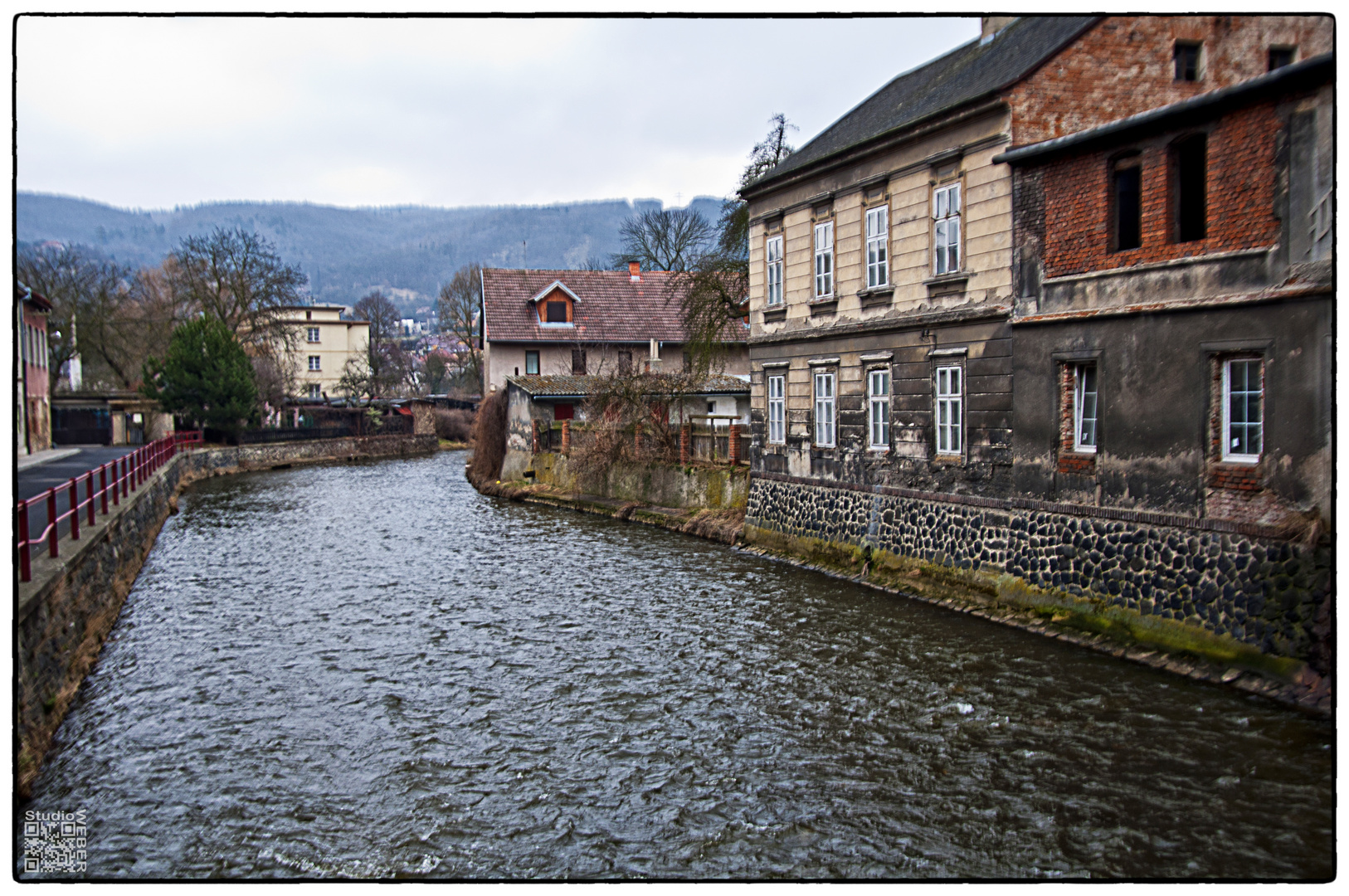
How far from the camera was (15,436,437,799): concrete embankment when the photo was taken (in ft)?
29.2

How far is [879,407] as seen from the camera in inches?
675

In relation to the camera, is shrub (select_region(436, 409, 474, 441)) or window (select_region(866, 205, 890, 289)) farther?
shrub (select_region(436, 409, 474, 441))

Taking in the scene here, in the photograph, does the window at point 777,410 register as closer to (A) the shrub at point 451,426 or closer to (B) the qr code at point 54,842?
(B) the qr code at point 54,842

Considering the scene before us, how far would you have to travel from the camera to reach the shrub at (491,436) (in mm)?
37094

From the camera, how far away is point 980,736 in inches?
367

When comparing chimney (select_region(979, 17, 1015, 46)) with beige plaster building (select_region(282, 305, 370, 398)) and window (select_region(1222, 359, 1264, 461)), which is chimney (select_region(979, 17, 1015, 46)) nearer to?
window (select_region(1222, 359, 1264, 461))

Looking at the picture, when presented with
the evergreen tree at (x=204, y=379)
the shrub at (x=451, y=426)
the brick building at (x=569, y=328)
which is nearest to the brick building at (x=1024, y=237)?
the brick building at (x=569, y=328)

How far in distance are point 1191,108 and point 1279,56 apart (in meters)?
2.97

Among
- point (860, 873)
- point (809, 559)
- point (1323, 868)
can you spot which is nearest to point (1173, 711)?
point (1323, 868)

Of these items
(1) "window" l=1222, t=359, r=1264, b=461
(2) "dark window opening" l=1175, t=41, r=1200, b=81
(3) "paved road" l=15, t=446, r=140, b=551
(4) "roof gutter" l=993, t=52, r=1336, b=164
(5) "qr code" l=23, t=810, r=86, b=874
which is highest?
(2) "dark window opening" l=1175, t=41, r=1200, b=81

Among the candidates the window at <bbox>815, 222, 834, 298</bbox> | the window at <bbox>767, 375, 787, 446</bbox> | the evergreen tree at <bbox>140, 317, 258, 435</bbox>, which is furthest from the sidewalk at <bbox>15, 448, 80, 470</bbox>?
the window at <bbox>815, 222, 834, 298</bbox>

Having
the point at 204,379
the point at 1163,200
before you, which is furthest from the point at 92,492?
the point at 204,379

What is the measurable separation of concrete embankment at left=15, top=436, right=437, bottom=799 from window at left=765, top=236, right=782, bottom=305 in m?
13.4

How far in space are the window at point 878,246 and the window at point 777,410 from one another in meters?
3.59
